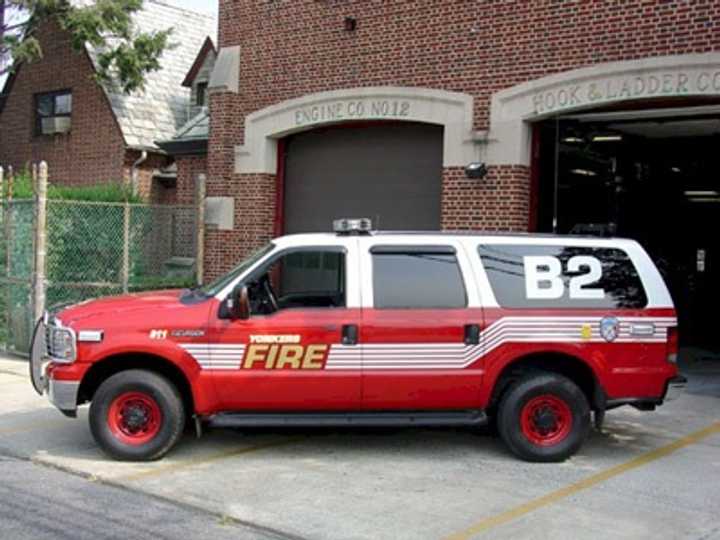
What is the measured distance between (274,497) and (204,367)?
1360mm

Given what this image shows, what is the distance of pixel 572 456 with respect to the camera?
7.83 m

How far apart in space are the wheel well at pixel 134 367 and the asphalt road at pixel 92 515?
870mm

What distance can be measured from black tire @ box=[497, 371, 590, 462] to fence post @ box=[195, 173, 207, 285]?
8.81 m

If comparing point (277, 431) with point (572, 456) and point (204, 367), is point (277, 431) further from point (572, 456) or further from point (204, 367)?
point (572, 456)

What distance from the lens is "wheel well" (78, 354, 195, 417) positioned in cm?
753

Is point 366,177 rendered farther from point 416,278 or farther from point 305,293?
point 416,278

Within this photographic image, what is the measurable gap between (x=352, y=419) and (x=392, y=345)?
2.36 feet

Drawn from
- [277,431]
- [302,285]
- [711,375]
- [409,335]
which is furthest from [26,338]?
[711,375]

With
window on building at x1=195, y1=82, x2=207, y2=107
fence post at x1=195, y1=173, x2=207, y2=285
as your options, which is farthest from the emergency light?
window on building at x1=195, y1=82, x2=207, y2=107

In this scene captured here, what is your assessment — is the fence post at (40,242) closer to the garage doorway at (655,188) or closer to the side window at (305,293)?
the side window at (305,293)

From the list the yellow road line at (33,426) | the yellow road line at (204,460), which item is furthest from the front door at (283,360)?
the yellow road line at (33,426)

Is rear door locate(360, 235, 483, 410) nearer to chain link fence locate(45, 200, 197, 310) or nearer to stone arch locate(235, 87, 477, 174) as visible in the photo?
stone arch locate(235, 87, 477, 174)

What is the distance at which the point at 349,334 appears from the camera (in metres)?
7.44

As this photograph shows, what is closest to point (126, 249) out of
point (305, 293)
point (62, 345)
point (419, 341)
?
point (305, 293)
